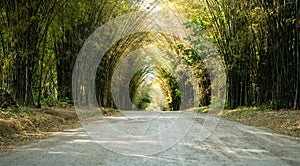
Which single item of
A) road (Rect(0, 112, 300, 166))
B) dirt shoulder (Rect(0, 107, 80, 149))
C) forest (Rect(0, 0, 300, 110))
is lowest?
road (Rect(0, 112, 300, 166))

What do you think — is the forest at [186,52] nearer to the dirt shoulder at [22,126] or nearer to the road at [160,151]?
the dirt shoulder at [22,126]

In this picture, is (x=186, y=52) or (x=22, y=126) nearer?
(x=22, y=126)

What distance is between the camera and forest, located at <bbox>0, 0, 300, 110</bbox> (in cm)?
952

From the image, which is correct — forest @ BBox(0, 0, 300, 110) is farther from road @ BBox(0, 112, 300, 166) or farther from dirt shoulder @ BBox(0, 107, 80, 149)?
road @ BBox(0, 112, 300, 166)

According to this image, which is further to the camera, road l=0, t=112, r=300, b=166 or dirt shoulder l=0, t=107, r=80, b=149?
dirt shoulder l=0, t=107, r=80, b=149

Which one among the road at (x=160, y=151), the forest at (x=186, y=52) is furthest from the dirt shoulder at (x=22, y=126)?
the road at (x=160, y=151)

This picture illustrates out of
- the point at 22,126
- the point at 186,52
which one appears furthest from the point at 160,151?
the point at 186,52

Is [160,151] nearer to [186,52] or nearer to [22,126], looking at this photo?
[22,126]

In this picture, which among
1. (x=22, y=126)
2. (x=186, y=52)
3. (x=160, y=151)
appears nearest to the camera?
(x=160, y=151)

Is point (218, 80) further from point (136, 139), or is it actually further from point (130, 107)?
point (130, 107)

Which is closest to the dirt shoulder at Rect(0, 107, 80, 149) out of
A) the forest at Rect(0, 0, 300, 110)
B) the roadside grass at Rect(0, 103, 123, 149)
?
the roadside grass at Rect(0, 103, 123, 149)

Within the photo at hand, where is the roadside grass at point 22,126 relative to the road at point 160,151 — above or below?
above

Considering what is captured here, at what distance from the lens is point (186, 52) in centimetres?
2055

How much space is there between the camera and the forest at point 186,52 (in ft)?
31.2
